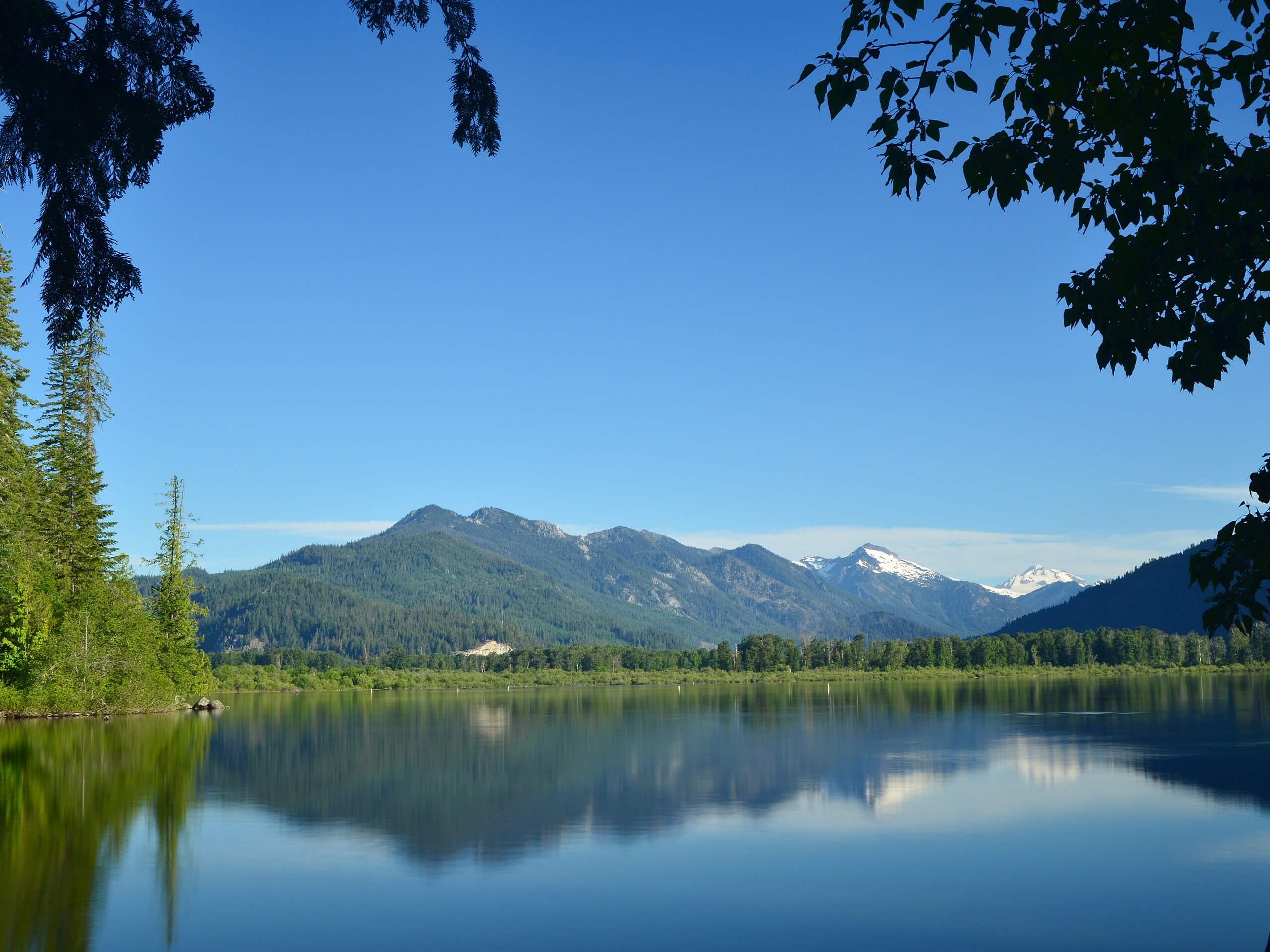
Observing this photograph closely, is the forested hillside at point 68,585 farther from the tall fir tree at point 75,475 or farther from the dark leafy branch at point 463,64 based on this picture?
the dark leafy branch at point 463,64

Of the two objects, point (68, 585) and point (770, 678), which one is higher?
point (68, 585)

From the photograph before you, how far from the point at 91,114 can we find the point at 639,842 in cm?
1927

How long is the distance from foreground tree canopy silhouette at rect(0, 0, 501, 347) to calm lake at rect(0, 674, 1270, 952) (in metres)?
10.3

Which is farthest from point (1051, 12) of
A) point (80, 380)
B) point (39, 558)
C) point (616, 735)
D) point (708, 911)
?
point (80, 380)

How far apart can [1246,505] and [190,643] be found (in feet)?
264

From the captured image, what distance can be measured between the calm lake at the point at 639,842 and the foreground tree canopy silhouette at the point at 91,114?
10.3 meters

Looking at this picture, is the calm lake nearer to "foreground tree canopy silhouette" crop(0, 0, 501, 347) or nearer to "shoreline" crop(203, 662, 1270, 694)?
"foreground tree canopy silhouette" crop(0, 0, 501, 347)

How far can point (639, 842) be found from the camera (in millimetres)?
23828

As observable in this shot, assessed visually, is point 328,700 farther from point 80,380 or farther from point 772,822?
point 772,822

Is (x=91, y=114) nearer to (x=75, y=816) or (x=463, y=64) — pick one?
(x=463, y=64)

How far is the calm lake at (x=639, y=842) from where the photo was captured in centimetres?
1636

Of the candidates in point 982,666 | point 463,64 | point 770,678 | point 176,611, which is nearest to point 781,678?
point 770,678

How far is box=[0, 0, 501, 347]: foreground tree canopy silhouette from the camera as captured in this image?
873 cm

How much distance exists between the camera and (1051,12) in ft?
24.8
